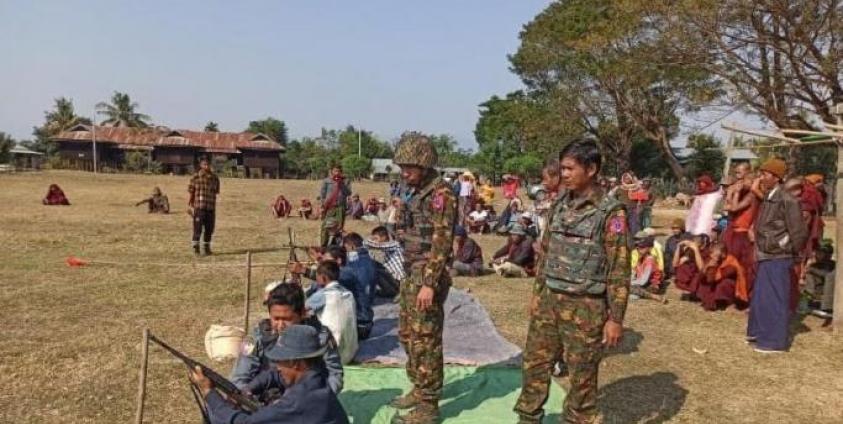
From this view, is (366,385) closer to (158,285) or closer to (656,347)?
(656,347)

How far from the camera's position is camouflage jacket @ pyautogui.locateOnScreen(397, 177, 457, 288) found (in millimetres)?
4227

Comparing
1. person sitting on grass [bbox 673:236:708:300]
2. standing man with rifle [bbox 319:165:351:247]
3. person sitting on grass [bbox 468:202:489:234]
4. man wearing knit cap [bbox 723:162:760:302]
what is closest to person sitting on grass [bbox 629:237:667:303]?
person sitting on grass [bbox 673:236:708:300]

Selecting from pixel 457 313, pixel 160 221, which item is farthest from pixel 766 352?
pixel 160 221

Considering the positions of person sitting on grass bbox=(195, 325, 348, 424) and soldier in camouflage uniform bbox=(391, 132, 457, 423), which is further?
soldier in camouflage uniform bbox=(391, 132, 457, 423)

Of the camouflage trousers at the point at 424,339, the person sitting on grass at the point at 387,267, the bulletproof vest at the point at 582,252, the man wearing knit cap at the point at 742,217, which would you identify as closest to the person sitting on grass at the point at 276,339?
the camouflage trousers at the point at 424,339

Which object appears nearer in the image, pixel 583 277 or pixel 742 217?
pixel 583 277

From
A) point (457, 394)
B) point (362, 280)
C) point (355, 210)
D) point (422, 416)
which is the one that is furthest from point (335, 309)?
point (355, 210)

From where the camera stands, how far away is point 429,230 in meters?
4.37

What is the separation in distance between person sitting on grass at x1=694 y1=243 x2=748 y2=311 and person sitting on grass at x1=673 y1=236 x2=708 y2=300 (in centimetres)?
23

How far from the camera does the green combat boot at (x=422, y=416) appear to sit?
446 centimetres

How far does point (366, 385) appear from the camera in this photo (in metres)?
5.27

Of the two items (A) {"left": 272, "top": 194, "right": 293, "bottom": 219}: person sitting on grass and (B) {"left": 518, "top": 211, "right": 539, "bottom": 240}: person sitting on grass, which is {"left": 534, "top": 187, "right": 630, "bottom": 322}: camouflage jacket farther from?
(A) {"left": 272, "top": 194, "right": 293, "bottom": 219}: person sitting on grass

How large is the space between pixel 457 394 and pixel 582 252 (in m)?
1.86

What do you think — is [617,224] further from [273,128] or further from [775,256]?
[273,128]
